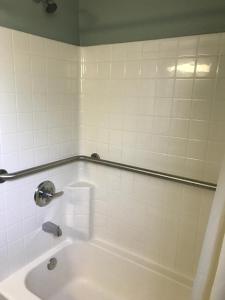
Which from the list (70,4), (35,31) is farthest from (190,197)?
(70,4)

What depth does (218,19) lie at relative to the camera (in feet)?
3.57

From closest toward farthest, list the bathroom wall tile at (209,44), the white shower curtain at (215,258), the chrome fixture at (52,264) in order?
the white shower curtain at (215,258)
the bathroom wall tile at (209,44)
the chrome fixture at (52,264)

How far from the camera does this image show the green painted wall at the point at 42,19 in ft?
3.64

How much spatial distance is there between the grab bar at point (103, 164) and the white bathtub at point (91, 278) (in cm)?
58

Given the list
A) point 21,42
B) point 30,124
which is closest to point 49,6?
point 21,42

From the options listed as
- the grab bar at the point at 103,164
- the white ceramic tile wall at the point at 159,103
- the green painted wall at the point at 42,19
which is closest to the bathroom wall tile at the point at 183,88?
the white ceramic tile wall at the point at 159,103

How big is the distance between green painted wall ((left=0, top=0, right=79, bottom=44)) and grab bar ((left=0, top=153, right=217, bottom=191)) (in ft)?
2.34

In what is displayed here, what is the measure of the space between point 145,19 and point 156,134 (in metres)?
0.62

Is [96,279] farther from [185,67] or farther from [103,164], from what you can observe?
→ [185,67]

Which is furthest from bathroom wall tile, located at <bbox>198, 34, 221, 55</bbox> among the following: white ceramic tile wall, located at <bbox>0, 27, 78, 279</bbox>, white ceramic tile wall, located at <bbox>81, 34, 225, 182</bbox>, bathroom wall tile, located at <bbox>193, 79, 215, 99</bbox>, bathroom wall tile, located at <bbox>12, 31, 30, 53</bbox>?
bathroom wall tile, located at <bbox>12, 31, 30, 53</bbox>

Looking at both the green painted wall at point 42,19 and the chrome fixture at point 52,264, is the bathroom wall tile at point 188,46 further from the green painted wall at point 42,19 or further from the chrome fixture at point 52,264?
the chrome fixture at point 52,264

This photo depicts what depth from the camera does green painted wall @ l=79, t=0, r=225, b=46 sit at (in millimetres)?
1104

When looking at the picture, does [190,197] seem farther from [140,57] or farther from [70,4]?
[70,4]

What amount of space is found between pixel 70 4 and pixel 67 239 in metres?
1.52
